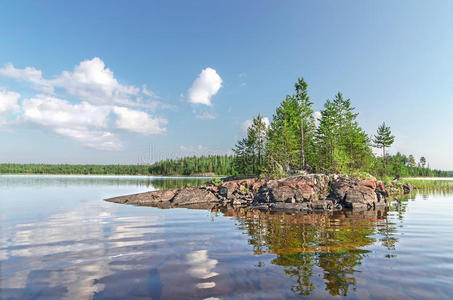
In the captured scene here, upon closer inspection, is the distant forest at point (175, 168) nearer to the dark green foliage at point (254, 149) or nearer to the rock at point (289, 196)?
the dark green foliage at point (254, 149)

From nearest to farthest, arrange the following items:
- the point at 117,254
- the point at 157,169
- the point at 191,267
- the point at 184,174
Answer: the point at 191,267 → the point at 117,254 → the point at 184,174 → the point at 157,169

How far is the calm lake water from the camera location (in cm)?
474

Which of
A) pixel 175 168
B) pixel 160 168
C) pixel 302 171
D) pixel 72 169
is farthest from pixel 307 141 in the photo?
pixel 72 169

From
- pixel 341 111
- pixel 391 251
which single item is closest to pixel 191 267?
pixel 391 251

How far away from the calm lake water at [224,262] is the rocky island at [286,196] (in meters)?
8.37

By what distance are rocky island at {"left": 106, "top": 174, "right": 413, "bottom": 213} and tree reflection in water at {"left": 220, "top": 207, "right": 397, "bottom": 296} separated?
7.08 metres

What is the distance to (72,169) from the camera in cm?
17575

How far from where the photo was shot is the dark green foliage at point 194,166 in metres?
136

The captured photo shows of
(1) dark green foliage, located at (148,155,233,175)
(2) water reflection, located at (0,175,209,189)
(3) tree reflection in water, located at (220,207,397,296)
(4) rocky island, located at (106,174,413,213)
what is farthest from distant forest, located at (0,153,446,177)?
(3) tree reflection in water, located at (220,207,397,296)

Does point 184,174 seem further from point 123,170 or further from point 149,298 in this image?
point 149,298

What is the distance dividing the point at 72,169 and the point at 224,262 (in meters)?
208

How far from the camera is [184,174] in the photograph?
478 feet

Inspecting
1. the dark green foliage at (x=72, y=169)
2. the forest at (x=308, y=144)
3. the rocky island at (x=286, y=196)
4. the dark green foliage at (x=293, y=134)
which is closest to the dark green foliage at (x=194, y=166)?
the dark green foliage at (x=72, y=169)

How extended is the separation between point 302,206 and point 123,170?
18579cm
